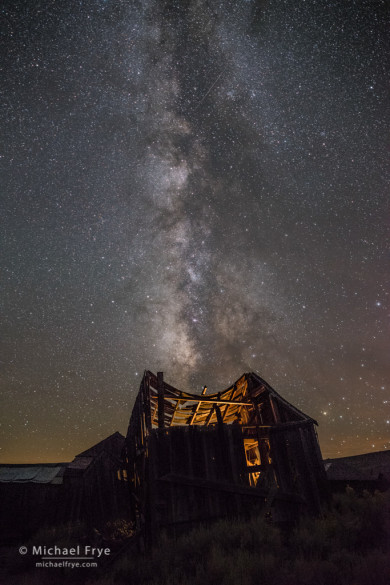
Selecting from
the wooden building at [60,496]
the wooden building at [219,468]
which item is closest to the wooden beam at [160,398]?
the wooden building at [219,468]

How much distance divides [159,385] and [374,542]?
6749mm

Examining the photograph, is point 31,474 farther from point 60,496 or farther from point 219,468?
point 219,468

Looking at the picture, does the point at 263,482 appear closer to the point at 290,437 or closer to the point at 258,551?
the point at 290,437

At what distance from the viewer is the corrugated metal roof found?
16953mm

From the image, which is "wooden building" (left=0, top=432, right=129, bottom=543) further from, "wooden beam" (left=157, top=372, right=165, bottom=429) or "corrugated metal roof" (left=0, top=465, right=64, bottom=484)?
"wooden beam" (left=157, top=372, right=165, bottom=429)

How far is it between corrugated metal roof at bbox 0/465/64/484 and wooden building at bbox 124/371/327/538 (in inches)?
348

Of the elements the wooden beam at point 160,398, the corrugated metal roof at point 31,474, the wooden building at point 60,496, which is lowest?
the wooden building at point 60,496

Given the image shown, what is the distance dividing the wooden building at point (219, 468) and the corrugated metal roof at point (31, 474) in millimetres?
8841

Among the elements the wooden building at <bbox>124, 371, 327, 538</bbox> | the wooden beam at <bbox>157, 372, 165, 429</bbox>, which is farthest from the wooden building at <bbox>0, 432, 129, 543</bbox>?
the wooden beam at <bbox>157, 372, 165, 429</bbox>

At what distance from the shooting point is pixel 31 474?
1780 cm

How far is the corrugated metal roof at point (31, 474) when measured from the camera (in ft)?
55.6

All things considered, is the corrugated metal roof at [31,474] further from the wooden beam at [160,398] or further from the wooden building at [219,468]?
the wooden beam at [160,398]

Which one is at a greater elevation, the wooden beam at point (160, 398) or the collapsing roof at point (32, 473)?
the wooden beam at point (160, 398)

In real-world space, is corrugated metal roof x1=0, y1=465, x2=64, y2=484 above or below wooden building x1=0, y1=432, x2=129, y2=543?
above
